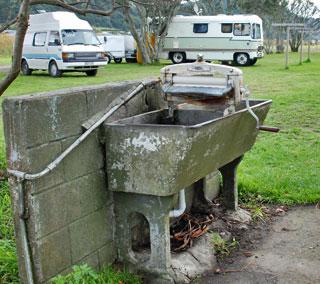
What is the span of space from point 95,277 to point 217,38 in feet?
90.4

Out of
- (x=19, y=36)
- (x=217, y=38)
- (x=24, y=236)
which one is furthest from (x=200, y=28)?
(x=24, y=236)

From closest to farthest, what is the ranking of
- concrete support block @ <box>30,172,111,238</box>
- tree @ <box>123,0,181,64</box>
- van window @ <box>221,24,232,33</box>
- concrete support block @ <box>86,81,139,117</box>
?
concrete support block @ <box>30,172,111,238</box> < concrete support block @ <box>86,81,139,117</box> < van window @ <box>221,24,232,33</box> < tree @ <box>123,0,181,64</box>

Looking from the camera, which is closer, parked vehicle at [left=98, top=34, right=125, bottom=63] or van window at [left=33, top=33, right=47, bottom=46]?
van window at [left=33, top=33, right=47, bottom=46]

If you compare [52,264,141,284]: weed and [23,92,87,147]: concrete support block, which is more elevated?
[23,92,87,147]: concrete support block

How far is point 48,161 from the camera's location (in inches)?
138

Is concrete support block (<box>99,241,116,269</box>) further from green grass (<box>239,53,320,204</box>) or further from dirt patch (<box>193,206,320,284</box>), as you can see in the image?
green grass (<box>239,53,320,204</box>)

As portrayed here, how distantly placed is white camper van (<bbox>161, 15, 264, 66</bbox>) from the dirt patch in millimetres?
24428

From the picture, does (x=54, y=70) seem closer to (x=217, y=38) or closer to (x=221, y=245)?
(x=217, y=38)

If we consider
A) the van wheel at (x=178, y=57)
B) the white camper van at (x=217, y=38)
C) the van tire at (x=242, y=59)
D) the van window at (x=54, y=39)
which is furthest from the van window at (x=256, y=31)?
the van window at (x=54, y=39)

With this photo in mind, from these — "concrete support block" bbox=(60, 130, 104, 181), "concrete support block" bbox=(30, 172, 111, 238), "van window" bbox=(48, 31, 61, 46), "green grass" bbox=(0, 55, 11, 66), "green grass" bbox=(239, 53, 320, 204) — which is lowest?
"green grass" bbox=(239, 53, 320, 204)

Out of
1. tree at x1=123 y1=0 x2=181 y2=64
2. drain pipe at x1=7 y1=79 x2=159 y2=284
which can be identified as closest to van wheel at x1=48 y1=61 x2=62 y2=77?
tree at x1=123 y1=0 x2=181 y2=64

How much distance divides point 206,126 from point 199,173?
43cm

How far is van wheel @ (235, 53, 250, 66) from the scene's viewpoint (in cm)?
2948

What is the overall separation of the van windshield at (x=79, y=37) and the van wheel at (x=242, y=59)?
29.7 feet
